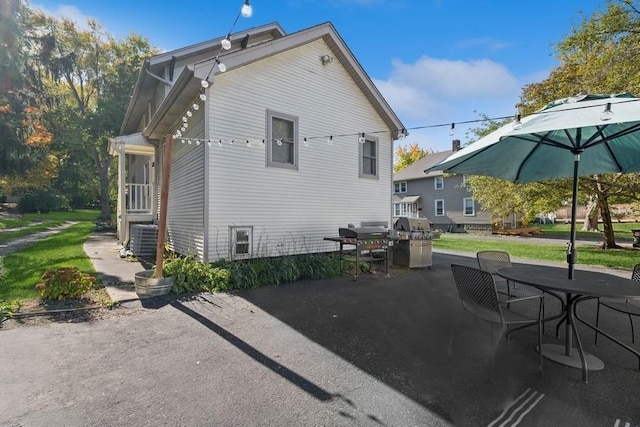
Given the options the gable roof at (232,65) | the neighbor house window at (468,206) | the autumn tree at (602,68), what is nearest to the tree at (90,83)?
the gable roof at (232,65)

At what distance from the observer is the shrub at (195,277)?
580 centimetres

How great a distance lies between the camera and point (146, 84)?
10398mm

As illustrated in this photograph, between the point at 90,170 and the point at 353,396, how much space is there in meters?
34.5

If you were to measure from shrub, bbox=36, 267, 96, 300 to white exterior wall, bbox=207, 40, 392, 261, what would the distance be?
234cm

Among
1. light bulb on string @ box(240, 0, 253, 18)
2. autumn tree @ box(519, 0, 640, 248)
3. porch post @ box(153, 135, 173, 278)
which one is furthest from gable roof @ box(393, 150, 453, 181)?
light bulb on string @ box(240, 0, 253, 18)

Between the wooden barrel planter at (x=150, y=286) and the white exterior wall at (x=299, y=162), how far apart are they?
1490mm

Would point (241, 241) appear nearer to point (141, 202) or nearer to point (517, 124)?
point (517, 124)

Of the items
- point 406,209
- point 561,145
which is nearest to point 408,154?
point 406,209

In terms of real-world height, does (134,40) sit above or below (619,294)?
above

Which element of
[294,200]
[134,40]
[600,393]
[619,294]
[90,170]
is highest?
[134,40]

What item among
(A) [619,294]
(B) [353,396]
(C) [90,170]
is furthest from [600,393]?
(C) [90,170]

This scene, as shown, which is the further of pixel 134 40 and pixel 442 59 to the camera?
pixel 134 40

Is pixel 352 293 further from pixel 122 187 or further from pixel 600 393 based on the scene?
pixel 122 187

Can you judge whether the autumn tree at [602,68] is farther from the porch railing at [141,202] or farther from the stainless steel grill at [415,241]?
the porch railing at [141,202]
